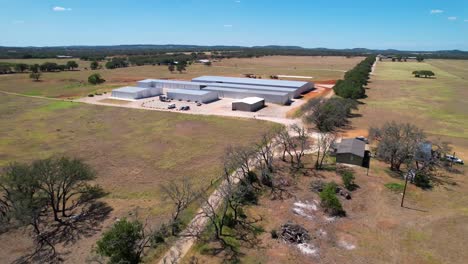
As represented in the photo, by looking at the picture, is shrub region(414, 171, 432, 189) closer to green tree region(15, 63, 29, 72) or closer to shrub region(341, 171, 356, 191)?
shrub region(341, 171, 356, 191)

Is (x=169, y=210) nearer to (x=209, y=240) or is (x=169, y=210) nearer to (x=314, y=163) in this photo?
(x=209, y=240)

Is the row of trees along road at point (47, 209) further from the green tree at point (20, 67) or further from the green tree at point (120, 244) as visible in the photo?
the green tree at point (20, 67)

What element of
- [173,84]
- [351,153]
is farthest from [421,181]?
[173,84]

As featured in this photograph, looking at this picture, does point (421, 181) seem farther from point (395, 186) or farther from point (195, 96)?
point (195, 96)

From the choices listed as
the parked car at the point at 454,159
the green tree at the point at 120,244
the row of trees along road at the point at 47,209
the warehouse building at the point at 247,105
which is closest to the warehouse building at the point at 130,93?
the warehouse building at the point at 247,105

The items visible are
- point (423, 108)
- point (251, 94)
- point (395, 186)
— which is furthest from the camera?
point (251, 94)

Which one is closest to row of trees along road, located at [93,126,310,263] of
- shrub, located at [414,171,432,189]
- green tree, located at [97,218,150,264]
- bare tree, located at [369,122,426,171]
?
green tree, located at [97,218,150,264]
